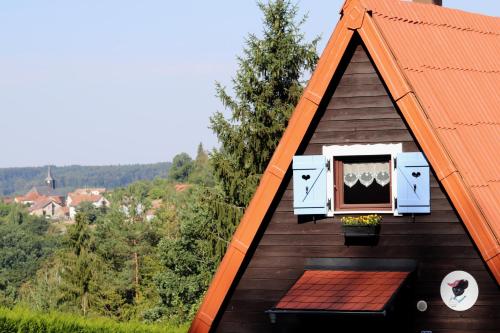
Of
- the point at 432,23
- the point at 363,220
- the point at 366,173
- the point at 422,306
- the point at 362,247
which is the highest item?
the point at 432,23

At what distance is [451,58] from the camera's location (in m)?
16.3

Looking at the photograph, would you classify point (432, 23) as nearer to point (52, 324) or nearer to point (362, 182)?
point (362, 182)

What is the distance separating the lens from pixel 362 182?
51.8ft

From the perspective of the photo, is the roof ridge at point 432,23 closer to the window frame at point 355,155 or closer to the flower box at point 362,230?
the window frame at point 355,155

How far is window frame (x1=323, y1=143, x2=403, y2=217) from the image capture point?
605 inches

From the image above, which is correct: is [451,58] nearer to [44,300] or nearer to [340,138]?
[340,138]

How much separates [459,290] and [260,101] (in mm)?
23014

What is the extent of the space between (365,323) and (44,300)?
71.2m

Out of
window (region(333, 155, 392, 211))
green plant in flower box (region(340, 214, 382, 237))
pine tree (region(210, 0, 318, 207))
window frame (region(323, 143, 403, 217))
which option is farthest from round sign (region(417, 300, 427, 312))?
pine tree (region(210, 0, 318, 207))

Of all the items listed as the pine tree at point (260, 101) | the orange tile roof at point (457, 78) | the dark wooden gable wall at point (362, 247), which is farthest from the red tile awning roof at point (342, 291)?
the pine tree at point (260, 101)

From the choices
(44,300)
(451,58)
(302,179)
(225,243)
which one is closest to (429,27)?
(451,58)

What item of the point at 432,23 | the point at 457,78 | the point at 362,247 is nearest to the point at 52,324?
the point at 362,247

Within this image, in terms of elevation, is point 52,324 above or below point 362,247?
below

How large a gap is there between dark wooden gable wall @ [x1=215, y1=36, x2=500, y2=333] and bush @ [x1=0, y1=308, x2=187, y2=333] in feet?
31.2
